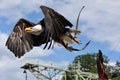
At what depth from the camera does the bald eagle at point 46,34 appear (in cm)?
1109

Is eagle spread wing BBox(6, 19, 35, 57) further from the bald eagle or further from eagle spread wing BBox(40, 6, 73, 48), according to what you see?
eagle spread wing BBox(40, 6, 73, 48)

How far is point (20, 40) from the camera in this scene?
12.1 meters

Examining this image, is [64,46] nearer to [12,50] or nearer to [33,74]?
[12,50]

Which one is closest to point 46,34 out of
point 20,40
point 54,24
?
point 54,24

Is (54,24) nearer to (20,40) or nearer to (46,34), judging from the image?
(46,34)

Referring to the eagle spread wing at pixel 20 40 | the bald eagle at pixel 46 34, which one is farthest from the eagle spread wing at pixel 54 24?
the eagle spread wing at pixel 20 40

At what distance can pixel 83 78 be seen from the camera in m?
31.3

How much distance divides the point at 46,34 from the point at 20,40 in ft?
4.05

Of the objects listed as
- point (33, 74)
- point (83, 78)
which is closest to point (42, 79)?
point (33, 74)

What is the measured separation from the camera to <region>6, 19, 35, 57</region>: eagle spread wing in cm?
1141

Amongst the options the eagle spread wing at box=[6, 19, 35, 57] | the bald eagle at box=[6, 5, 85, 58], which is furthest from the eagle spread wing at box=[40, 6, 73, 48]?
the eagle spread wing at box=[6, 19, 35, 57]

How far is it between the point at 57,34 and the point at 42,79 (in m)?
17.2

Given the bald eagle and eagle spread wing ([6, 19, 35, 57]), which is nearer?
the bald eagle

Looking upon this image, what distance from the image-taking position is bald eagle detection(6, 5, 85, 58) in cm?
1109
